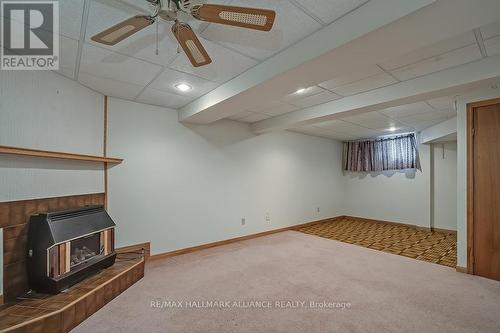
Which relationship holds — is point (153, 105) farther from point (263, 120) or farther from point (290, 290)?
point (290, 290)

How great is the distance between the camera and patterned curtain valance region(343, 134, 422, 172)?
5520mm

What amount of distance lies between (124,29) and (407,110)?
4.06 m

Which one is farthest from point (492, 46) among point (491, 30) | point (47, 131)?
point (47, 131)

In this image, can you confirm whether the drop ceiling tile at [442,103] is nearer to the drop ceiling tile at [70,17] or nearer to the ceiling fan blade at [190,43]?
the ceiling fan blade at [190,43]

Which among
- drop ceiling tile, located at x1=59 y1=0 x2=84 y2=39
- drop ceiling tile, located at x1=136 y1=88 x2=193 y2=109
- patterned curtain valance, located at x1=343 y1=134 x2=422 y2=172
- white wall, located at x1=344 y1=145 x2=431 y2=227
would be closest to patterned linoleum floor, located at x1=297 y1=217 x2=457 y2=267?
white wall, located at x1=344 y1=145 x2=431 y2=227

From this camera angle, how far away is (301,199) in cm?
573

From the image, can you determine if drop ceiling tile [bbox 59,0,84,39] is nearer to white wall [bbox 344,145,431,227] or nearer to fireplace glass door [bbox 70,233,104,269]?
fireplace glass door [bbox 70,233,104,269]

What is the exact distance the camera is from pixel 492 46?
194cm

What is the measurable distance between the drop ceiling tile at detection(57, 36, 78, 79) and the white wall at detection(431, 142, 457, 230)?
6.76 meters

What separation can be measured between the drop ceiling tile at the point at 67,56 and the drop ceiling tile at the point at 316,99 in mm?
2615

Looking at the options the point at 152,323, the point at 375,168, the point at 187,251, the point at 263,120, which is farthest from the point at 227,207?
the point at 375,168

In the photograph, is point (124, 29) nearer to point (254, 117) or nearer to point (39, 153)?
point (39, 153)

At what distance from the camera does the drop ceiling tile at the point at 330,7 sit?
1446mm

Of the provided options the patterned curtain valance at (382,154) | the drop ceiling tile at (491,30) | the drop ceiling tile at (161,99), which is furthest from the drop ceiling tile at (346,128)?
the drop ceiling tile at (161,99)
